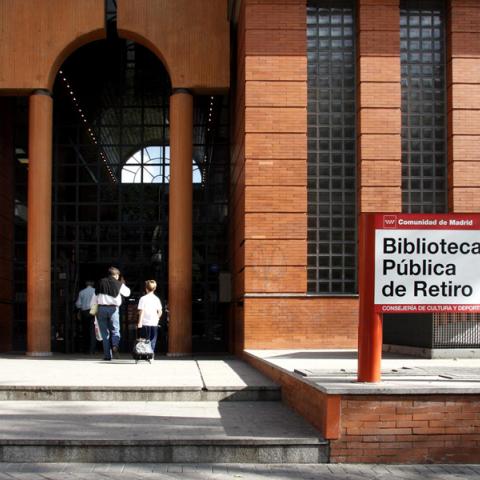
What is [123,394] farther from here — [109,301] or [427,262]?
[109,301]

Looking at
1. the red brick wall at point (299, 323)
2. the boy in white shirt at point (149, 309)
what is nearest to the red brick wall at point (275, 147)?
the red brick wall at point (299, 323)

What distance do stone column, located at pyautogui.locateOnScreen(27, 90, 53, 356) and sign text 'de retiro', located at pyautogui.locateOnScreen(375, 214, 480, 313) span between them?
1207cm

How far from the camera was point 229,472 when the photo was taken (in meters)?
7.15

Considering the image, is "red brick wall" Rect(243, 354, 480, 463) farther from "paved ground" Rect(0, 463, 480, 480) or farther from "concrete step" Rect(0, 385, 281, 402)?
"concrete step" Rect(0, 385, 281, 402)

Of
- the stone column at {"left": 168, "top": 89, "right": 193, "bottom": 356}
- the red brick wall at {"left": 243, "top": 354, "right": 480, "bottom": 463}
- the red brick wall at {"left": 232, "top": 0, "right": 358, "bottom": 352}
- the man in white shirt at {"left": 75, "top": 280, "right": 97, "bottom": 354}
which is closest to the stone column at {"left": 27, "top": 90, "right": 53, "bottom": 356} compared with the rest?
the man in white shirt at {"left": 75, "top": 280, "right": 97, "bottom": 354}

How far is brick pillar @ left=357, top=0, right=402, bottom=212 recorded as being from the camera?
54.2ft

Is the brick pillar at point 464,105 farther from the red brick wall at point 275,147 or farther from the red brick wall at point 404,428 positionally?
the red brick wall at point 404,428

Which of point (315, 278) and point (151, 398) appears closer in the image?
point (151, 398)

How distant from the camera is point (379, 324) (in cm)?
815

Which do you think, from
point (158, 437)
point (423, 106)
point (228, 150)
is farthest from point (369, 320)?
point (228, 150)

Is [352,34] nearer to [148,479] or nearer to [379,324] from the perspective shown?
[379,324]

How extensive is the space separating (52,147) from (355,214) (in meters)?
8.17

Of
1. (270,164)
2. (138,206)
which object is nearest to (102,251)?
(138,206)

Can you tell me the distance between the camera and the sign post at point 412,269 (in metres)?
8.12
